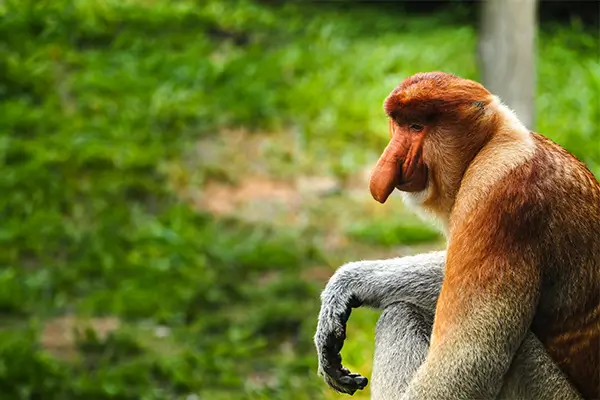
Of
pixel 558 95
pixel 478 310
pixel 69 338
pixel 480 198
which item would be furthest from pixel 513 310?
pixel 558 95

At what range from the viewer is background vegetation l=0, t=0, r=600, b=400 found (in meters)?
6.17

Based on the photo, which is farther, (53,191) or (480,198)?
(53,191)

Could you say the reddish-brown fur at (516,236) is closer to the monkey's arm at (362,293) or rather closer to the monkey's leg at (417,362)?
the monkey's leg at (417,362)

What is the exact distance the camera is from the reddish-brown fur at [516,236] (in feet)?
9.65

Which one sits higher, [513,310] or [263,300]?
[513,310]

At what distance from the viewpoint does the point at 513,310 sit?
2936 mm

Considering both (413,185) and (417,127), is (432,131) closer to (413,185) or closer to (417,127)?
(417,127)

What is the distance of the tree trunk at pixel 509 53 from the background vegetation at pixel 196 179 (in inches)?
37.6

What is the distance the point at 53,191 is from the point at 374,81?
3356 millimetres

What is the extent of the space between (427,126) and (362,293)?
2.20 feet

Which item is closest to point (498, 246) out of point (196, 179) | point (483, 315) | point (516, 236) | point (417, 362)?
point (516, 236)

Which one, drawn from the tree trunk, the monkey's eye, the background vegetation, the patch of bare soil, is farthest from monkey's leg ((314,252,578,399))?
the tree trunk

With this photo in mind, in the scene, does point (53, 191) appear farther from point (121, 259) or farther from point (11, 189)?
point (121, 259)

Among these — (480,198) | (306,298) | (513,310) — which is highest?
(480,198)
